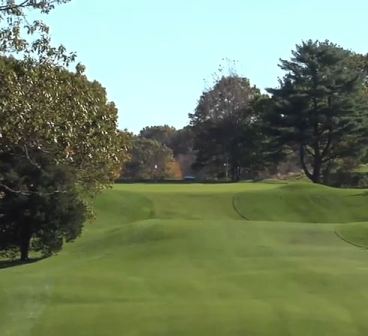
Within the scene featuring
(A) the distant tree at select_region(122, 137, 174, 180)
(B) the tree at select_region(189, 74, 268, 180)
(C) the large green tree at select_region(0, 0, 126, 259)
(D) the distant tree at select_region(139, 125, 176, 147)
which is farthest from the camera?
(D) the distant tree at select_region(139, 125, 176, 147)

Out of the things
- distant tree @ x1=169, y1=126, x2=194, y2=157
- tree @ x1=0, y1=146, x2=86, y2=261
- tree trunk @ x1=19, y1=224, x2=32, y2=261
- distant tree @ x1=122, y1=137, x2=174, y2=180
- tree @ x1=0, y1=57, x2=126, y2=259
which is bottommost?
tree trunk @ x1=19, y1=224, x2=32, y2=261

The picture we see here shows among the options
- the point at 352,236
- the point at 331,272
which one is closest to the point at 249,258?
the point at 331,272

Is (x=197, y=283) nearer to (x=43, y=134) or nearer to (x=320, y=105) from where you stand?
(x=43, y=134)

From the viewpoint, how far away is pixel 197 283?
2134 cm

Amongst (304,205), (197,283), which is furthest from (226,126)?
(197,283)

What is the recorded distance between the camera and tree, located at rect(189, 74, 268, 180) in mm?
87250

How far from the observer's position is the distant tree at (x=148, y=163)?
4419 inches

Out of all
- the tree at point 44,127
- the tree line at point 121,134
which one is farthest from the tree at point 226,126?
the tree at point 44,127

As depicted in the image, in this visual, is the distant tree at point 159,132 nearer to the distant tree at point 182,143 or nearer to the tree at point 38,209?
the distant tree at point 182,143

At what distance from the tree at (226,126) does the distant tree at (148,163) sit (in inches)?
591

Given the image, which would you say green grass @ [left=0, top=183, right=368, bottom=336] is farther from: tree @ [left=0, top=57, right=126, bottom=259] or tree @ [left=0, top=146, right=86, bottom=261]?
tree @ [left=0, top=57, right=126, bottom=259]

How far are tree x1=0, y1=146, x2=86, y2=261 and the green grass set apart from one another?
92 cm

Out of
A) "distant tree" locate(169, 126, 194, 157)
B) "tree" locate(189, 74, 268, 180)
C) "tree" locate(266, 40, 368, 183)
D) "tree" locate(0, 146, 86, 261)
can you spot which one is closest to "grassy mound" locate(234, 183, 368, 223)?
"tree" locate(0, 146, 86, 261)

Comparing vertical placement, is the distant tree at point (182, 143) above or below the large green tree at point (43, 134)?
above
